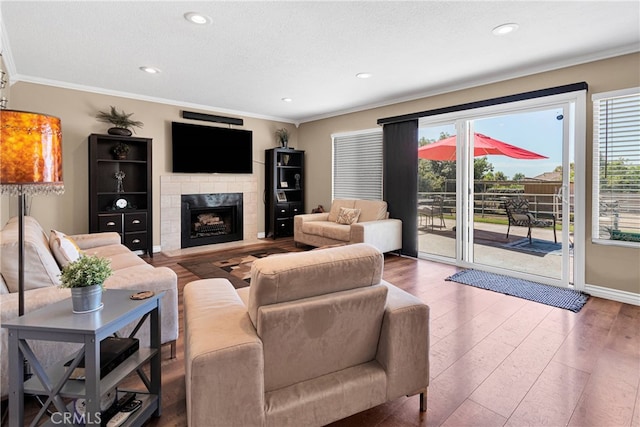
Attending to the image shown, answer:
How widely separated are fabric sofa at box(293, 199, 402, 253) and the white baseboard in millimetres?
2409

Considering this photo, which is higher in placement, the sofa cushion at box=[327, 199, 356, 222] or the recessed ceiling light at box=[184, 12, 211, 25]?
the recessed ceiling light at box=[184, 12, 211, 25]

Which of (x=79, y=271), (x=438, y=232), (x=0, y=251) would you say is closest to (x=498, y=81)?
(x=438, y=232)

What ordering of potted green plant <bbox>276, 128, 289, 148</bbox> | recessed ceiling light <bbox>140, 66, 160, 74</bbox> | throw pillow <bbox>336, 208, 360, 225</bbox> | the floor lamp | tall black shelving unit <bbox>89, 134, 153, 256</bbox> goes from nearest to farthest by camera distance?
1. the floor lamp
2. recessed ceiling light <bbox>140, 66, 160, 74</bbox>
3. tall black shelving unit <bbox>89, 134, 153, 256</bbox>
4. throw pillow <bbox>336, 208, 360, 225</bbox>
5. potted green plant <bbox>276, 128, 289, 148</bbox>

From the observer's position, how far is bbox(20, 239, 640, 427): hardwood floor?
1.67 meters

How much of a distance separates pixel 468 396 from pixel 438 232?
135 inches

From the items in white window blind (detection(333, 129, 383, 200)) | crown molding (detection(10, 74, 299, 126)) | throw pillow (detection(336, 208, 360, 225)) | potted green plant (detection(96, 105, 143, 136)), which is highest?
crown molding (detection(10, 74, 299, 126))

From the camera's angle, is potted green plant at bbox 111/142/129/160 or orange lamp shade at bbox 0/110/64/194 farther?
potted green plant at bbox 111/142/129/160

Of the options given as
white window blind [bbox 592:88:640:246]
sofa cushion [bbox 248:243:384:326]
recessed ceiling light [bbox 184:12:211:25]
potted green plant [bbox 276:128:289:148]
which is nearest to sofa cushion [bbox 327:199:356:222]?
potted green plant [bbox 276:128:289:148]

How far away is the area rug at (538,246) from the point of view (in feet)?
13.0

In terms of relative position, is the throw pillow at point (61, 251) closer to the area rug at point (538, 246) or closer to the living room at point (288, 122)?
the living room at point (288, 122)

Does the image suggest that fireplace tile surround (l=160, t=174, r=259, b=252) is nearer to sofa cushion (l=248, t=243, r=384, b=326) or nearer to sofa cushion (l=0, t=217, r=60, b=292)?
sofa cushion (l=0, t=217, r=60, b=292)

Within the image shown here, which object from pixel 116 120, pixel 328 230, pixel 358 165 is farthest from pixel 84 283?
pixel 358 165

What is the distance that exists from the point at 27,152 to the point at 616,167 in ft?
15.1

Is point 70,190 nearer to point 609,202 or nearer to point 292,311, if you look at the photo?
point 292,311
